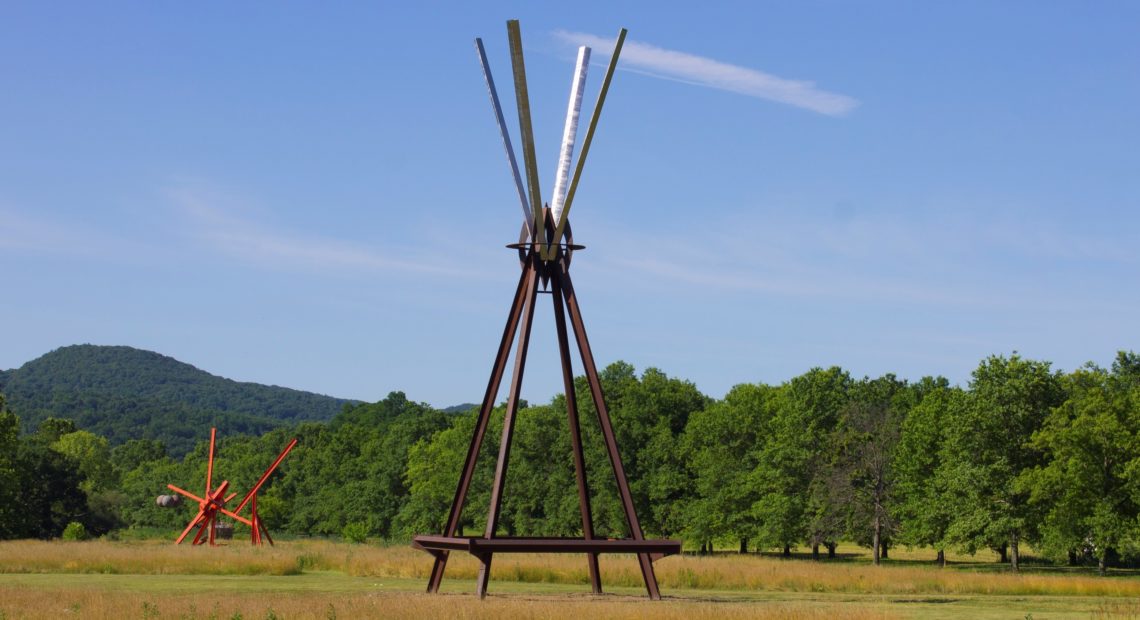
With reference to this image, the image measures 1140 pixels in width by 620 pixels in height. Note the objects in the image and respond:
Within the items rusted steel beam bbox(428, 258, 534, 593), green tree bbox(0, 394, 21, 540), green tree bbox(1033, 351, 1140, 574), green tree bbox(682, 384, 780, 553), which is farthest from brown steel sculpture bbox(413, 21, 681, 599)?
green tree bbox(0, 394, 21, 540)

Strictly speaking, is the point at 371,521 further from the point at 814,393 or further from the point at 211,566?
the point at 211,566

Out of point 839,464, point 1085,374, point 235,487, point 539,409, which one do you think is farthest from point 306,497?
point 1085,374

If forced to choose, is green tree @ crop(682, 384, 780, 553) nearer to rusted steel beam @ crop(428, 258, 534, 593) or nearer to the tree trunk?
the tree trunk

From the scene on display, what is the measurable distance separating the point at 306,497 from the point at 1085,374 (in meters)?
63.5

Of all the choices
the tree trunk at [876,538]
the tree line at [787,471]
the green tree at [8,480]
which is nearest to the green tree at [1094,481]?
the tree line at [787,471]

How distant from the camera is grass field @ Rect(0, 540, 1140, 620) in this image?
79.8 feet

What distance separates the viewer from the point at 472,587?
33312 millimetres

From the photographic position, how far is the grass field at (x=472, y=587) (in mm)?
24328

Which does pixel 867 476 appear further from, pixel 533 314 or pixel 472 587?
pixel 533 314

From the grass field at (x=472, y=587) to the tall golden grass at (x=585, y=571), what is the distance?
0.06 meters

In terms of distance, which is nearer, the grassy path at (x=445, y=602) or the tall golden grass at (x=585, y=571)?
the grassy path at (x=445, y=602)

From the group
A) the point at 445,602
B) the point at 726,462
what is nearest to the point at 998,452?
the point at 726,462

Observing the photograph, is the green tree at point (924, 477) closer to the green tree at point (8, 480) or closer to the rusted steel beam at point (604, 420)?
the rusted steel beam at point (604, 420)

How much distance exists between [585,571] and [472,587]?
5.60 metres
